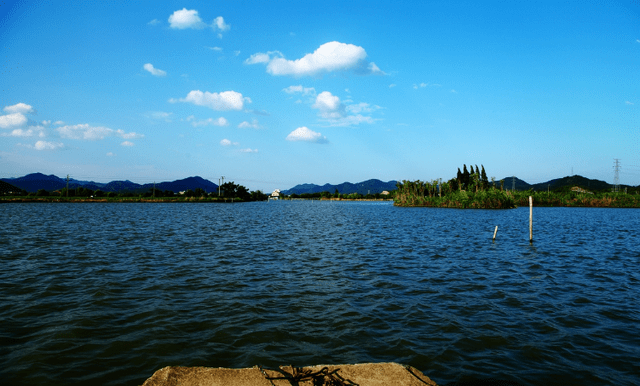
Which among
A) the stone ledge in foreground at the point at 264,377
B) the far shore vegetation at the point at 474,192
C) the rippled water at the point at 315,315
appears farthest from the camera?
the far shore vegetation at the point at 474,192

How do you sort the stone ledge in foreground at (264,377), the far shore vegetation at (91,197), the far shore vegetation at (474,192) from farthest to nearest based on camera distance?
the far shore vegetation at (91,197), the far shore vegetation at (474,192), the stone ledge in foreground at (264,377)

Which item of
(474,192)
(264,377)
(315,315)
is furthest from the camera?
(474,192)

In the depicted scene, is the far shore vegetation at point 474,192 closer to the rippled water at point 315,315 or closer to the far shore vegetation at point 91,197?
the rippled water at point 315,315

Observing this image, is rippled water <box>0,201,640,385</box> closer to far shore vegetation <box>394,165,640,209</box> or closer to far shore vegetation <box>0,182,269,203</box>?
far shore vegetation <box>394,165,640,209</box>

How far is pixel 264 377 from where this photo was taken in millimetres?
4590

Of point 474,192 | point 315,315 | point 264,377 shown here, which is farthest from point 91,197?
point 264,377

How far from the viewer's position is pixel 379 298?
12.7 metres

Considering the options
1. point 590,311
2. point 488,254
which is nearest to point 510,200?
point 488,254

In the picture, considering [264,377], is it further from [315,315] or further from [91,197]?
[91,197]

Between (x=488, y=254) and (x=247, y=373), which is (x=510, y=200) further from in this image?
(x=247, y=373)

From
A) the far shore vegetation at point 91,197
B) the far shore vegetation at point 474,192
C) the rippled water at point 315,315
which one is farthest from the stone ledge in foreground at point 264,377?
the far shore vegetation at point 91,197

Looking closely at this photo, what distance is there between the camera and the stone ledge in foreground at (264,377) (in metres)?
4.52

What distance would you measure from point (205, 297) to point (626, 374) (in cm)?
1194

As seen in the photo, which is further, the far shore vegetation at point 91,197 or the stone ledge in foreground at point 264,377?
the far shore vegetation at point 91,197
